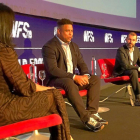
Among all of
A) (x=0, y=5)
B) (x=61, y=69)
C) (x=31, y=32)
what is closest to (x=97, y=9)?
(x=31, y=32)

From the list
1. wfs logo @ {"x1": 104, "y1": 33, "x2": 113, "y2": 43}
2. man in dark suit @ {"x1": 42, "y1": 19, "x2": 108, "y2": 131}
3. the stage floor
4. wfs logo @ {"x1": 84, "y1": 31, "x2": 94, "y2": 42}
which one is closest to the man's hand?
man in dark suit @ {"x1": 42, "y1": 19, "x2": 108, "y2": 131}

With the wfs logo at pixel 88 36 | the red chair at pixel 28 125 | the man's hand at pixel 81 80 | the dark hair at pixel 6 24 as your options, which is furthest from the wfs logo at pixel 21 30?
the red chair at pixel 28 125

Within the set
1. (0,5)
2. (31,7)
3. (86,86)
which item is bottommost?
(86,86)

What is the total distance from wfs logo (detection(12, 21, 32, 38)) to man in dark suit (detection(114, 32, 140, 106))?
1.46 metres

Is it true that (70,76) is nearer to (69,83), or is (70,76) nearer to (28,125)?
(69,83)

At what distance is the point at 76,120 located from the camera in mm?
3051

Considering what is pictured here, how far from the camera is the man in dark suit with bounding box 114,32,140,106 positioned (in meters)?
3.70

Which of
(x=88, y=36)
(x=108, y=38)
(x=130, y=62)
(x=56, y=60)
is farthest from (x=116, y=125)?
(x=108, y=38)

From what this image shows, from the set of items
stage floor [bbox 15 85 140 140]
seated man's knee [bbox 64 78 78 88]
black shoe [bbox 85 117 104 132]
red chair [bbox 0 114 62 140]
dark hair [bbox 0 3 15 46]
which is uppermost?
dark hair [bbox 0 3 15 46]

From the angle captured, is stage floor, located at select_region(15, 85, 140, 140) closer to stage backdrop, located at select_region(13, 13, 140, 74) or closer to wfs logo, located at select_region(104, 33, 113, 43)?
stage backdrop, located at select_region(13, 13, 140, 74)

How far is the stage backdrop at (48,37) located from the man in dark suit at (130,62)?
125 cm

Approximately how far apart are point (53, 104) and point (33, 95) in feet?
0.51

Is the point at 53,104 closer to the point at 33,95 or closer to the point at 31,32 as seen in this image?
the point at 33,95

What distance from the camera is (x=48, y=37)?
169 inches
